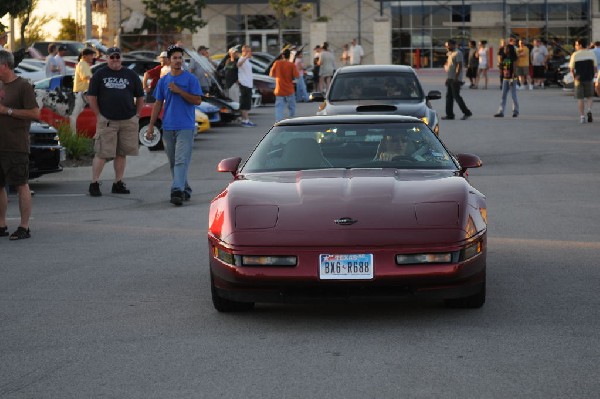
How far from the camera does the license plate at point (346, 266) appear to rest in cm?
760

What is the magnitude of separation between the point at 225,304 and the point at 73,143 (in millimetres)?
12683

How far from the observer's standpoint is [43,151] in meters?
16.4

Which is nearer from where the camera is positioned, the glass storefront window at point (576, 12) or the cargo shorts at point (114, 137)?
the cargo shorts at point (114, 137)

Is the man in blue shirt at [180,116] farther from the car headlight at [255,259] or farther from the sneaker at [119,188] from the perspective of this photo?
the car headlight at [255,259]

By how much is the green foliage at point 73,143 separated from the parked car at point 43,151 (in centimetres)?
366

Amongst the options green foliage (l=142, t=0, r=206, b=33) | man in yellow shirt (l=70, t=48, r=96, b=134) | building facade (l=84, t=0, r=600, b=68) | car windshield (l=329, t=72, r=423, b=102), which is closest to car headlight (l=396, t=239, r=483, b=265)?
car windshield (l=329, t=72, r=423, b=102)

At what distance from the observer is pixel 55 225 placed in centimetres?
1336

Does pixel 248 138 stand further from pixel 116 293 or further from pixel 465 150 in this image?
pixel 116 293

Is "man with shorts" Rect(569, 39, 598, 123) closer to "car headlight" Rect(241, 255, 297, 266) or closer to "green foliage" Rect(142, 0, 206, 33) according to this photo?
"car headlight" Rect(241, 255, 297, 266)

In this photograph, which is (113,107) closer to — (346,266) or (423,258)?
(346,266)

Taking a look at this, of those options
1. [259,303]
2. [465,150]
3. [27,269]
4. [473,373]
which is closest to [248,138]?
[465,150]

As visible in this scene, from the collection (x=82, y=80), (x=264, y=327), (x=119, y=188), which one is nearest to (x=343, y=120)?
(x=264, y=327)

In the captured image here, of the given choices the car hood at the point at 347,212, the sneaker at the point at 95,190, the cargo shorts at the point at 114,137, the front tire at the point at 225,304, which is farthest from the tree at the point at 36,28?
the front tire at the point at 225,304

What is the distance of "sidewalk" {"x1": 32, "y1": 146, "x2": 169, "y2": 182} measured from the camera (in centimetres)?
1878
